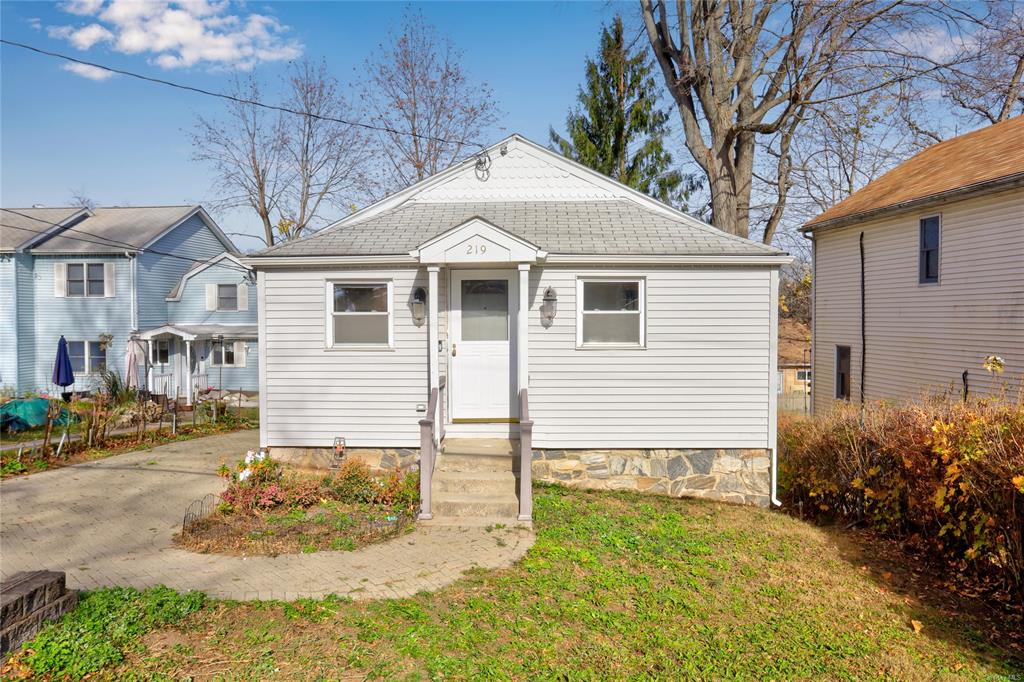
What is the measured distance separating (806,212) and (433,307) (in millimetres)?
22511

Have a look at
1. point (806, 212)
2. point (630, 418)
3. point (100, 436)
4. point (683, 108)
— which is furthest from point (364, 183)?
point (630, 418)

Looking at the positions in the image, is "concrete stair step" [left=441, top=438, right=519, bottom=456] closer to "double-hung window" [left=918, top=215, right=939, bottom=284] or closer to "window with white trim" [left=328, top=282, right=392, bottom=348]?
"window with white trim" [left=328, top=282, right=392, bottom=348]

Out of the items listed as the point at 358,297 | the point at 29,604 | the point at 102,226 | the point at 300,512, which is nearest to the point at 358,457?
the point at 300,512

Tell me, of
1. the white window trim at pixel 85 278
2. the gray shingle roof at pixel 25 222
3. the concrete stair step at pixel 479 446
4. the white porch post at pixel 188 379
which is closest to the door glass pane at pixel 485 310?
the concrete stair step at pixel 479 446

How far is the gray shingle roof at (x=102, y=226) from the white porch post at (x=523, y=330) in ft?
63.8

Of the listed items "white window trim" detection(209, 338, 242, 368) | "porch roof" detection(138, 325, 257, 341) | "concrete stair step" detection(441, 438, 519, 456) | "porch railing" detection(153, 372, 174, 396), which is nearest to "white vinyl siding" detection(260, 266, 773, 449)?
"concrete stair step" detection(441, 438, 519, 456)

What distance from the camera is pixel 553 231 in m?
8.93

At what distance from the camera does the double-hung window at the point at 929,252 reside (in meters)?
13.2

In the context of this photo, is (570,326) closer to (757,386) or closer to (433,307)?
(433,307)

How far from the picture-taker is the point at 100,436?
12.0 m

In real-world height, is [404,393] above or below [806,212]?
below

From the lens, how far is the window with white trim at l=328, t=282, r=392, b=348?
855 centimetres

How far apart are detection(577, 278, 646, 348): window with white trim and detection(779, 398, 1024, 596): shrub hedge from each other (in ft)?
9.69

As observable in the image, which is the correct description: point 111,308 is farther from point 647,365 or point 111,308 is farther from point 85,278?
point 647,365
